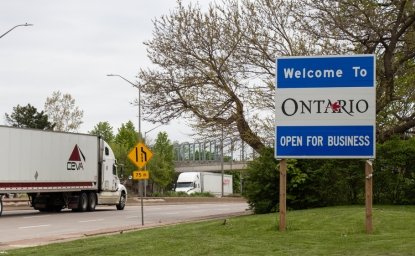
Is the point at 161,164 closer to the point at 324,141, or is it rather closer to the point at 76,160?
the point at 76,160

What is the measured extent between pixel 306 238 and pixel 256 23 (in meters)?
18.3

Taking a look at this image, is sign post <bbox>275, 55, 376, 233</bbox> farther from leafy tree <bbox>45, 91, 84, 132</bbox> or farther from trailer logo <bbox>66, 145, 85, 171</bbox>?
leafy tree <bbox>45, 91, 84, 132</bbox>

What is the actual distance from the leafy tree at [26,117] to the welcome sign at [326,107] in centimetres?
7033

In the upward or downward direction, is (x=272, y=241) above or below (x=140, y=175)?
below

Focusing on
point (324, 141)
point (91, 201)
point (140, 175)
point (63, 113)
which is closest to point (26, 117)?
point (63, 113)

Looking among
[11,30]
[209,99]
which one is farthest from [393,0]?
[11,30]

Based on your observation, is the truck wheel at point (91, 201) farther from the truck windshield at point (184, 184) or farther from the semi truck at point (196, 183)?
the truck windshield at point (184, 184)

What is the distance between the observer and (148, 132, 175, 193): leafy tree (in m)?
95.3

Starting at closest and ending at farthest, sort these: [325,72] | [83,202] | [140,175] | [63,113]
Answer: [325,72] → [140,175] → [83,202] → [63,113]

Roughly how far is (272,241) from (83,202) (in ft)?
80.6

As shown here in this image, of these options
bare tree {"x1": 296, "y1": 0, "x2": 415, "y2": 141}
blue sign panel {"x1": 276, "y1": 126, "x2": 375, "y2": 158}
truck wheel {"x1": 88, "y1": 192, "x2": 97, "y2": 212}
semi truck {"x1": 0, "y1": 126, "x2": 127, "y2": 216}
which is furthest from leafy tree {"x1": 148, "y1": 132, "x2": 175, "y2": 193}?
blue sign panel {"x1": 276, "y1": 126, "x2": 375, "y2": 158}

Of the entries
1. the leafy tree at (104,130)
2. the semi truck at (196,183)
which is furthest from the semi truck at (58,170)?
the leafy tree at (104,130)

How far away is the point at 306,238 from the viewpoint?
42.4 ft

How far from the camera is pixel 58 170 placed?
3303 centimetres
